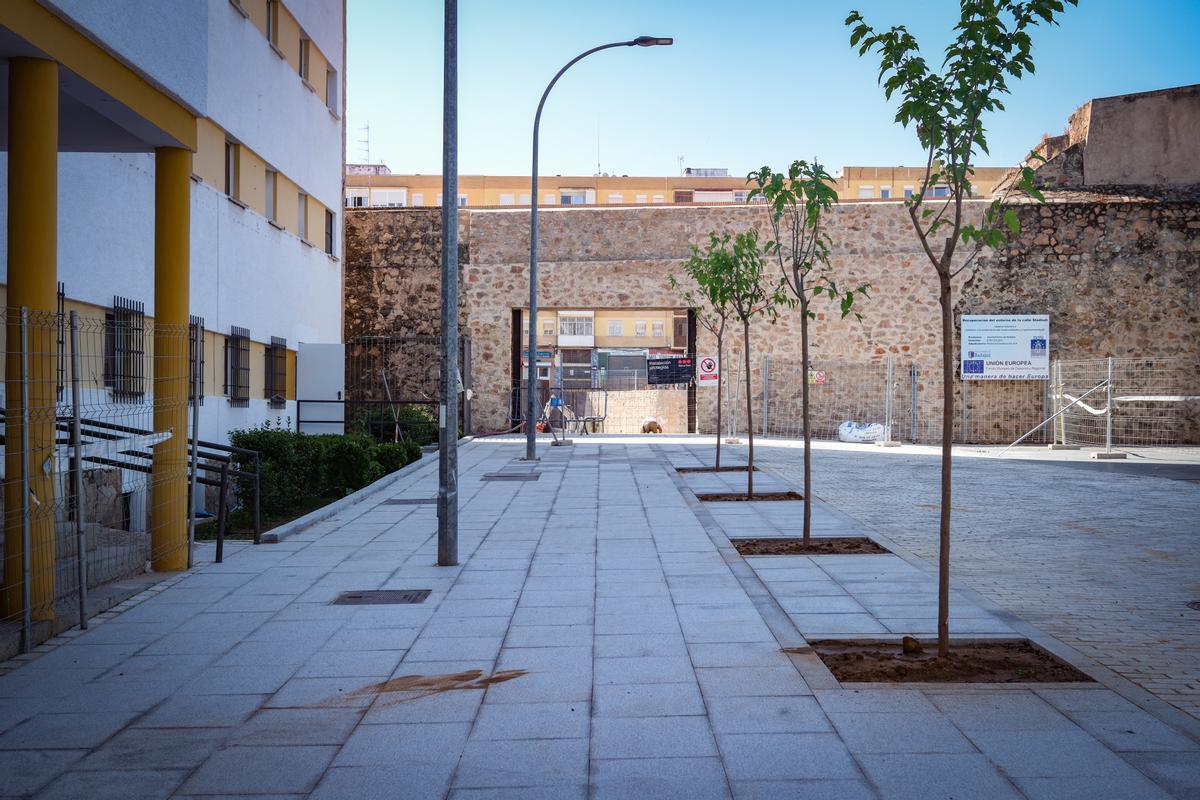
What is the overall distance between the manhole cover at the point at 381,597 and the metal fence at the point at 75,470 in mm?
1631

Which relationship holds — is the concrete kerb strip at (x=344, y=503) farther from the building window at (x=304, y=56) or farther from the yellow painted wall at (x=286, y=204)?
the building window at (x=304, y=56)

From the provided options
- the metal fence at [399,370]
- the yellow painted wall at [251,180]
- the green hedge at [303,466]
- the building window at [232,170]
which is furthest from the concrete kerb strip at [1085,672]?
the metal fence at [399,370]

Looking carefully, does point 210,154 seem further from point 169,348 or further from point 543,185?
point 543,185

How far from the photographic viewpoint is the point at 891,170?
57.5 m

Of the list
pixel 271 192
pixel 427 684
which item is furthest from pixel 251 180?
pixel 427 684

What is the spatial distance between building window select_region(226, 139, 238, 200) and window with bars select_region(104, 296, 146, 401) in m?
4.16

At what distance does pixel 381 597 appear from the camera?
7.22 m

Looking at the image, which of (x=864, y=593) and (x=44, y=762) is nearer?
(x=44, y=762)

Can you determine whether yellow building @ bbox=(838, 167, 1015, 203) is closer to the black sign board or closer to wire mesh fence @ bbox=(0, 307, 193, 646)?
the black sign board

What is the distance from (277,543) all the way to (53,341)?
12.7 ft

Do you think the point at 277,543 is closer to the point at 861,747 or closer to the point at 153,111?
the point at 153,111

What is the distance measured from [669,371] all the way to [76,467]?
20176 millimetres

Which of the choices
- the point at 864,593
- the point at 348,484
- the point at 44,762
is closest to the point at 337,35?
the point at 348,484

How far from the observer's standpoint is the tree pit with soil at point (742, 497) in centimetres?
1252
